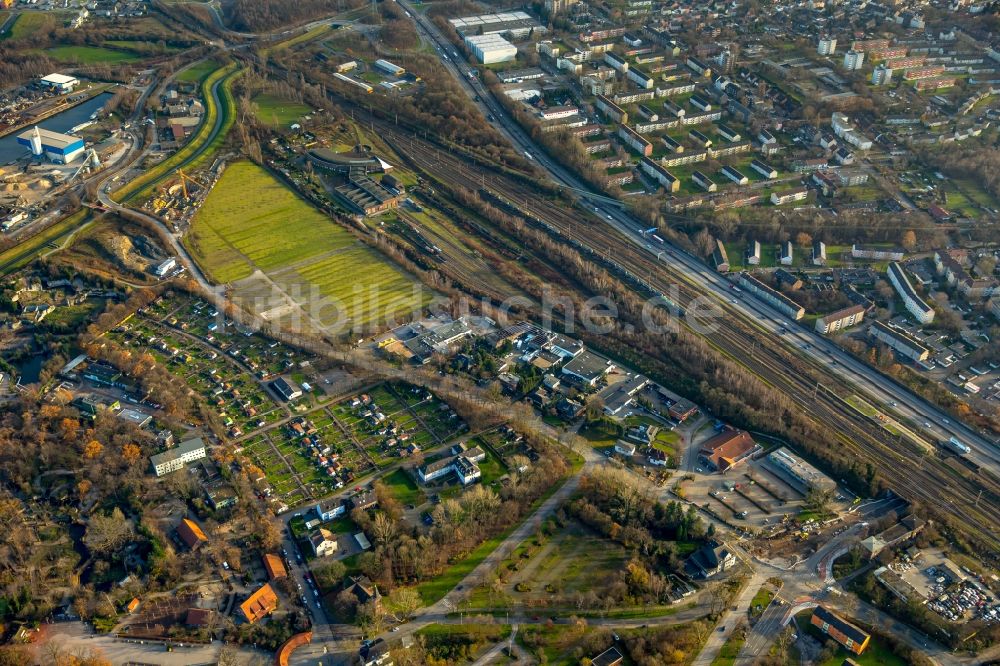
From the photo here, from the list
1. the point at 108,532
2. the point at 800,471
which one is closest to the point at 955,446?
the point at 800,471

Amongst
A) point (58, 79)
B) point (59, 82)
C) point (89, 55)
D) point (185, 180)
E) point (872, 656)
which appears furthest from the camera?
point (89, 55)

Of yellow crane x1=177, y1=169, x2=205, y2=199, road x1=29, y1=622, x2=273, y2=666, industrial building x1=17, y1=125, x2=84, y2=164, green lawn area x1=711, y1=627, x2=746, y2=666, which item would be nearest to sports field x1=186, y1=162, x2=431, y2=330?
yellow crane x1=177, y1=169, x2=205, y2=199

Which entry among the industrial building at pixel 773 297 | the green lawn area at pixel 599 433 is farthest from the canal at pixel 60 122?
the industrial building at pixel 773 297

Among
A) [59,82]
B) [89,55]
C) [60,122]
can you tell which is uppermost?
[89,55]

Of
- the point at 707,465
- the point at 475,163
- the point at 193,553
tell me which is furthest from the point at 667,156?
the point at 193,553

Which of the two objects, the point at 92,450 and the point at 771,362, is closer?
the point at 92,450

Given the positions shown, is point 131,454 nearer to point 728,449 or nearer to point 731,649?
point 731,649

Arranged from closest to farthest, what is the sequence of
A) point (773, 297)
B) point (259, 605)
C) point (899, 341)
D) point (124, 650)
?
1. point (124, 650)
2. point (259, 605)
3. point (899, 341)
4. point (773, 297)

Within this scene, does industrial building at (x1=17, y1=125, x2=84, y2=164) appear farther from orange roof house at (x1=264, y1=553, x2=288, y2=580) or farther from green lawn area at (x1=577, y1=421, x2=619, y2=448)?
green lawn area at (x1=577, y1=421, x2=619, y2=448)
